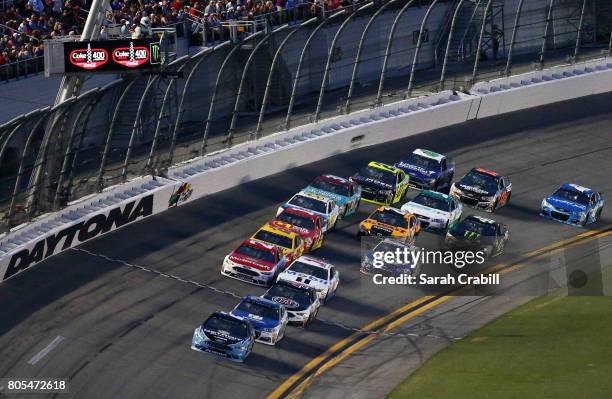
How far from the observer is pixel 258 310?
1587 inches

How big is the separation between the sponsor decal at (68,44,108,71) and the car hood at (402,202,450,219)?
11.4 m

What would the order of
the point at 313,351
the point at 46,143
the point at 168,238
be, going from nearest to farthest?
the point at 313,351 < the point at 46,143 < the point at 168,238

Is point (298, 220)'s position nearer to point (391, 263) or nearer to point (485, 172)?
point (391, 263)

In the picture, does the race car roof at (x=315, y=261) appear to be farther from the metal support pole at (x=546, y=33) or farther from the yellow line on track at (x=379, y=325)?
the metal support pole at (x=546, y=33)

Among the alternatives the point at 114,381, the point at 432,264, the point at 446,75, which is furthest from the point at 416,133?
the point at 114,381

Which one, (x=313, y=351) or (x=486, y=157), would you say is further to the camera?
(x=486, y=157)

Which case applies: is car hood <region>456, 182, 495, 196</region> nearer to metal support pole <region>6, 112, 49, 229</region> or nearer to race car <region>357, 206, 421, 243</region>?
race car <region>357, 206, 421, 243</region>

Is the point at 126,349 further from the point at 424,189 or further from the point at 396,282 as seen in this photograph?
the point at 424,189

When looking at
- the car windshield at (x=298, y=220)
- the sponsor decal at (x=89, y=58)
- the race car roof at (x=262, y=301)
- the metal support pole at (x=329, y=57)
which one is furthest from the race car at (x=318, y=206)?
the sponsor decal at (x=89, y=58)

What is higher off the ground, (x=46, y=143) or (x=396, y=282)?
(x=46, y=143)

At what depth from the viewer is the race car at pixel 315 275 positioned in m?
42.9

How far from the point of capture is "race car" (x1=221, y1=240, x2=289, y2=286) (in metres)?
43.7

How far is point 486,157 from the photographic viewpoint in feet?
182

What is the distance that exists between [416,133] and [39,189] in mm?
18163
